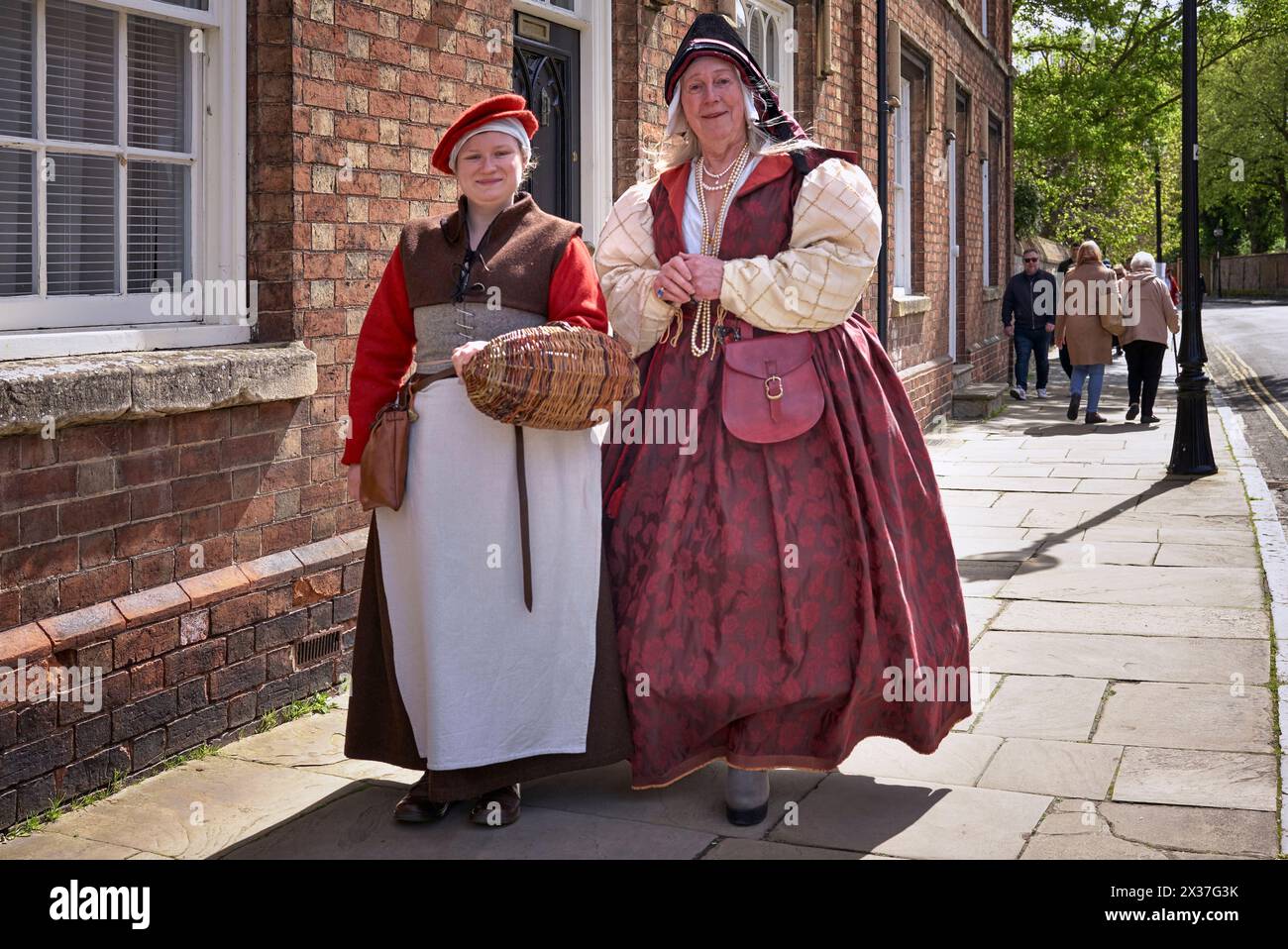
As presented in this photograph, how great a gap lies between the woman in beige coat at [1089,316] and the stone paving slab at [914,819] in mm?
10733

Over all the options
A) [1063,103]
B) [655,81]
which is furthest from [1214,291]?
[655,81]

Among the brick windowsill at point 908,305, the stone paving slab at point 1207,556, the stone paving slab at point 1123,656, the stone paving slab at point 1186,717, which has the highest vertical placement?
the brick windowsill at point 908,305

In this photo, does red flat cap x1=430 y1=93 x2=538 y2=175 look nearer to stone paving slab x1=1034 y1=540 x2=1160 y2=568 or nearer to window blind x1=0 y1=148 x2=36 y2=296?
window blind x1=0 y1=148 x2=36 y2=296

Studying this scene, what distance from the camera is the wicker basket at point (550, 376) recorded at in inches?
140

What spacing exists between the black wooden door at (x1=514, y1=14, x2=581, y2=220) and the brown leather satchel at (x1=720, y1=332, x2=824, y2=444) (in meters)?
2.86

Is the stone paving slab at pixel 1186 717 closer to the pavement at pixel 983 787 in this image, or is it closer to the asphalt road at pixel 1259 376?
the pavement at pixel 983 787

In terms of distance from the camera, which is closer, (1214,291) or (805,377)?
(805,377)

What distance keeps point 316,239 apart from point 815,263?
1.92 m

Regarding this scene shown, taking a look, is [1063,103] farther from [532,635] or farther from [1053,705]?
[532,635]

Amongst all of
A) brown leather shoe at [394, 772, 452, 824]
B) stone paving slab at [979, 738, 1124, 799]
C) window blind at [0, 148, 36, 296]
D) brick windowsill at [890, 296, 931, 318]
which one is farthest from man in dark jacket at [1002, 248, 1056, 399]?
window blind at [0, 148, 36, 296]

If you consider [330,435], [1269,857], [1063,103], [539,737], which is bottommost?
[1269,857]

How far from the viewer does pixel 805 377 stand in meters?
3.99

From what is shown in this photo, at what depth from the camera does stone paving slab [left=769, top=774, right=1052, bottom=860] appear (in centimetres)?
376

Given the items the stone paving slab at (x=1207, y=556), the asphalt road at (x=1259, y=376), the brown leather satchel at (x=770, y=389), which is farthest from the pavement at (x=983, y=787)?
the asphalt road at (x=1259, y=376)
